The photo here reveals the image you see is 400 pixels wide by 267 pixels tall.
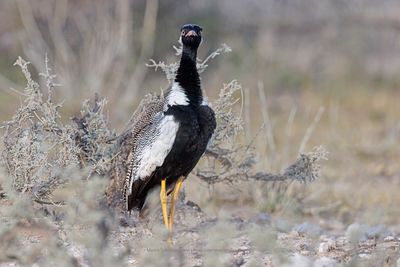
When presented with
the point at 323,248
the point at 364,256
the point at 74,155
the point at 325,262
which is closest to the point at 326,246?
the point at 323,248

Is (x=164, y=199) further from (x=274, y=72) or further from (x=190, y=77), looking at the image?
(x=274, y=72)

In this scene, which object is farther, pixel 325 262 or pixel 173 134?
pixel 173 134

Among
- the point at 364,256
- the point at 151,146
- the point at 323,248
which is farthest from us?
the point at 151,146

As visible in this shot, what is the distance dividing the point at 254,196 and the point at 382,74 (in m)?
8.21

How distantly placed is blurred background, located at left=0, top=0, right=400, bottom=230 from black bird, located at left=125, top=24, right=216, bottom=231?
1677mm

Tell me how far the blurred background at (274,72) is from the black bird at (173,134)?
66.0 inches

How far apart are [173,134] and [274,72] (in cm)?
1065

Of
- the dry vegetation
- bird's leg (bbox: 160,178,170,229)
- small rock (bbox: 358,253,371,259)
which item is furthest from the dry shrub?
small rock (bbox: 358,253,371,259)

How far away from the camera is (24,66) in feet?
20.8

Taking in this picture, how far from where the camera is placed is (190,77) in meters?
6.30

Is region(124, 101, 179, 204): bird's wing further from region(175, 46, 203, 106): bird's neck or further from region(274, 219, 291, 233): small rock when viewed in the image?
region(274, 219, 291, 233): small rock

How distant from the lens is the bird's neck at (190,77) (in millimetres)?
6191

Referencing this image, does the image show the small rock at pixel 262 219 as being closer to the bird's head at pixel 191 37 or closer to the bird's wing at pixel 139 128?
the bird's wing at pixel 139 128

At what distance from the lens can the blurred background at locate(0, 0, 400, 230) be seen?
9.32 metres
